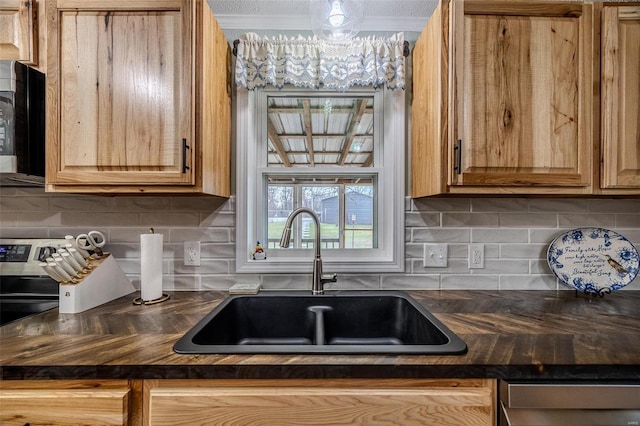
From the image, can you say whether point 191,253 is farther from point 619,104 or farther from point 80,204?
point 619,104

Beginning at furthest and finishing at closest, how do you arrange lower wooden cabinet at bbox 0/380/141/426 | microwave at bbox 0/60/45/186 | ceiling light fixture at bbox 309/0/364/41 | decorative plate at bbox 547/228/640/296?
decorative plate at bbox 547/228/640/296, ceiling light fixture at bbox 309/0/364/41, microwave at bbox 0/60/45/186, lower wooden cabinet at bbox 0/380/141/426

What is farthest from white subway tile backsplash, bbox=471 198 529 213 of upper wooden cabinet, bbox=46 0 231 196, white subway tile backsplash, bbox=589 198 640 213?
upper wooden cabinet, bbox=46 0 231 196

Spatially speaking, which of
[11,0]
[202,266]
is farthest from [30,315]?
[11,0]

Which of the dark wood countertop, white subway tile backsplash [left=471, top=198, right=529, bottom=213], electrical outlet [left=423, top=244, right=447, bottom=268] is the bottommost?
the dark wood countertop

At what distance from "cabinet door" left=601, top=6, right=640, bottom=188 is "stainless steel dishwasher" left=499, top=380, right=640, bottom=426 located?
789mm

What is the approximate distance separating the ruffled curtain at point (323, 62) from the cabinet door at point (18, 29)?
2.51 feet

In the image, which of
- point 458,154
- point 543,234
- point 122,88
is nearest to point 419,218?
point 458,154

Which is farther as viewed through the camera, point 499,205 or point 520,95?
point 499,205

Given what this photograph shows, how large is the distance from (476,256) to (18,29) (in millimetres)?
2116

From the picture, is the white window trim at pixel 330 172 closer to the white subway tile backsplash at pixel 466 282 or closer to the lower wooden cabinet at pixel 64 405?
the white subway tile backsplash at pixel 466 282

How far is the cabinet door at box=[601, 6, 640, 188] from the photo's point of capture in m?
1.24

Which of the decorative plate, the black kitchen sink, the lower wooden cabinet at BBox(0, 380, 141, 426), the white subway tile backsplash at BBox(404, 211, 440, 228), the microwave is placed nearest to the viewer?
the lower wooden cabinet at BBox(0, 380, 141, 426)

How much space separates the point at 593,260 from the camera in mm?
1526

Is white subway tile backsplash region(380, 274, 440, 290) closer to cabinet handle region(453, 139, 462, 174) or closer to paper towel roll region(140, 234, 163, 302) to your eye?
cabinet handle region(453, 139, 462, 174)
